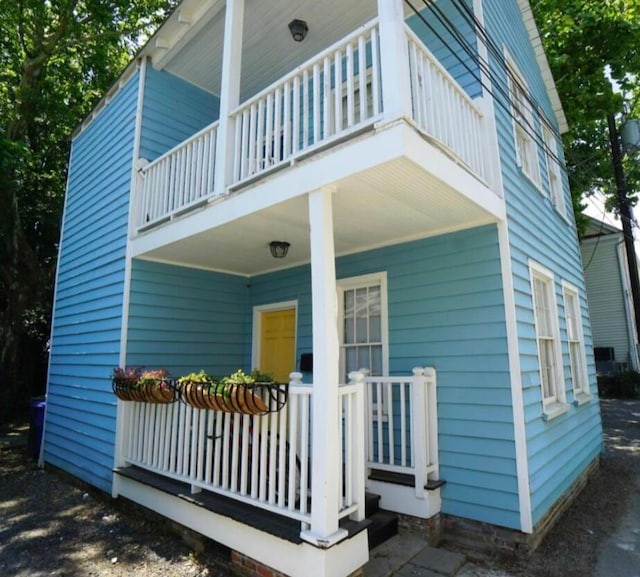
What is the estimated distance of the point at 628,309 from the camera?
1605 cm

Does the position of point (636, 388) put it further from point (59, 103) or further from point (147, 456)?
point (59, 103)

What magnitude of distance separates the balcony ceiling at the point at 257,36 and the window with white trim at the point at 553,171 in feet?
11.7

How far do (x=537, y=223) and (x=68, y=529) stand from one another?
Result: 6.52m

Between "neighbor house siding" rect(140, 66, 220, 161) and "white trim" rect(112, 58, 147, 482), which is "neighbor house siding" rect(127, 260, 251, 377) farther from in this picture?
"neighbor house siding" rect(140, 66, 220, 161)

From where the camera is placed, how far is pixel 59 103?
10.9m

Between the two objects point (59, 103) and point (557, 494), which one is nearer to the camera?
point (557, 494)

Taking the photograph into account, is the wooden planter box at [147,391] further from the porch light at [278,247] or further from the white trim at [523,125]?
the white trim at [523,125]

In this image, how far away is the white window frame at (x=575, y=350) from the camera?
6090 millimetres

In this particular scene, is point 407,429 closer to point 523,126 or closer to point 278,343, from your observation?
point 278,343

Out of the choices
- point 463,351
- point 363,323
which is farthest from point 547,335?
point 363,323

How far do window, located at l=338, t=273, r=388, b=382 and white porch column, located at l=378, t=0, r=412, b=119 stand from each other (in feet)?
7.69

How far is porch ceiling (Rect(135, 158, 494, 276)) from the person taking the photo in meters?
3.32

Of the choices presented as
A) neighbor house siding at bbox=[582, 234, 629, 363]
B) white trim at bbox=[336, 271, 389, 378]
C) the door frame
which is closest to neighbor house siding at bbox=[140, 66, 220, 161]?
the door frame

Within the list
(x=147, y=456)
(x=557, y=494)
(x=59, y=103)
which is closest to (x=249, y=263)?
(x=147, y=456)
